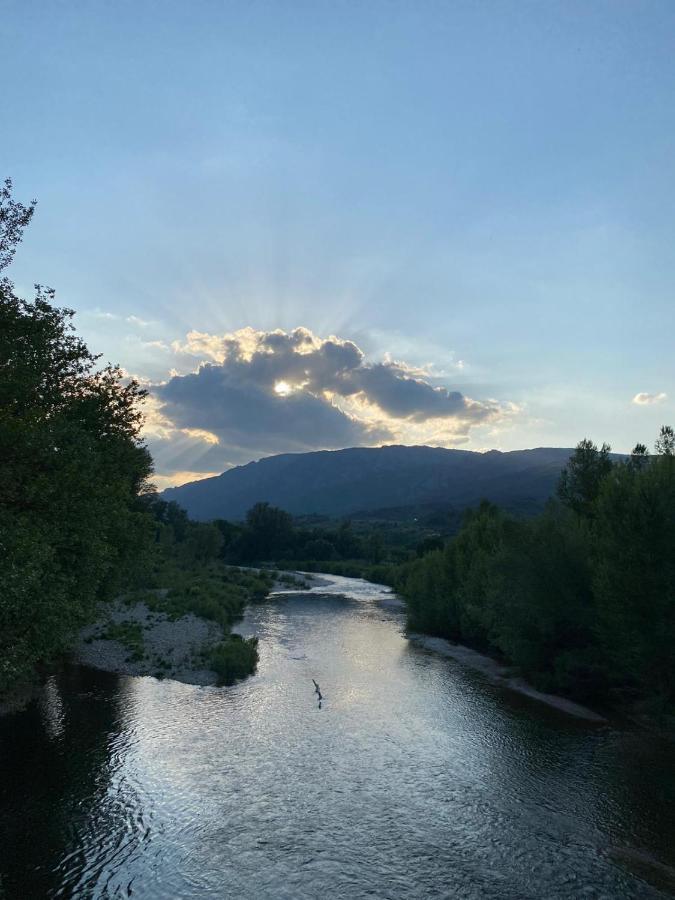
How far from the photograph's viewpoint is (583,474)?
6525 cm

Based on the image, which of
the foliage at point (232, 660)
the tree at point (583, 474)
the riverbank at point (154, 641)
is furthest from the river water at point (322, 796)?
the tree at point (583, 474)

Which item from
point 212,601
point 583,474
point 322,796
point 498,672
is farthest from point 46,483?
point 583,474

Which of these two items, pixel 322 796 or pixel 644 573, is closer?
pixel 322 796

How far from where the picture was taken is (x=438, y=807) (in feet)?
75.4

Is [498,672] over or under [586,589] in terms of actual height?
under

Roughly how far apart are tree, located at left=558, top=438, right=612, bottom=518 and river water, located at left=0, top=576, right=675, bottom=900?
3122 cm

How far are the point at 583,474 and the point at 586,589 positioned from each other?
26.9 meters

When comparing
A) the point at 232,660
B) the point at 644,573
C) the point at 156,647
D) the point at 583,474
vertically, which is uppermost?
the point at 583,474

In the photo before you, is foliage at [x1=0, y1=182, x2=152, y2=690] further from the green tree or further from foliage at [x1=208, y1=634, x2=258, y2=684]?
the green tree

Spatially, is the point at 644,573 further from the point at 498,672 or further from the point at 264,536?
the point at 264,536

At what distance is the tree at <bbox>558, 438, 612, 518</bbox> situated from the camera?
64.0 m

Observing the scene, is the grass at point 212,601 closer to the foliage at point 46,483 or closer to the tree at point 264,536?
the foliage at point 46,483

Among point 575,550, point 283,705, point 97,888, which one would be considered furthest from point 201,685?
point 575,550

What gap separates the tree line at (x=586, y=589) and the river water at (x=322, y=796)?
4340mm
